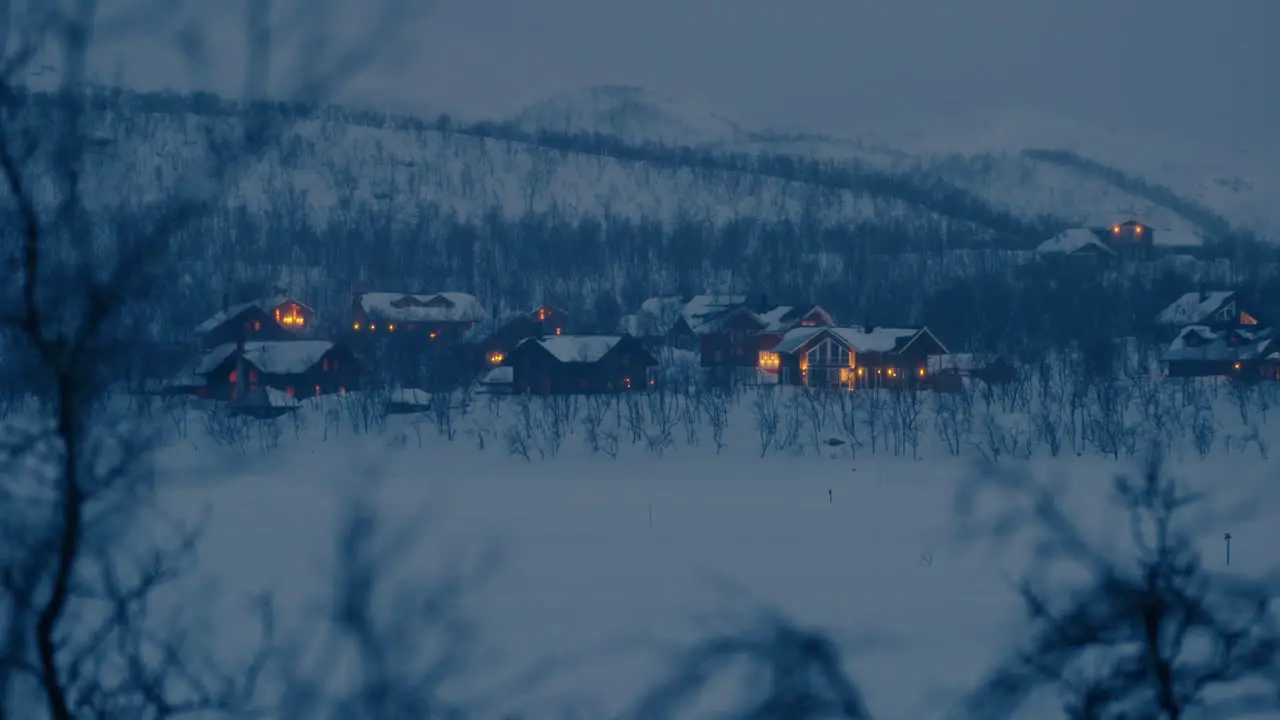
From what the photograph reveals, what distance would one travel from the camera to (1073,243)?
29.7 m

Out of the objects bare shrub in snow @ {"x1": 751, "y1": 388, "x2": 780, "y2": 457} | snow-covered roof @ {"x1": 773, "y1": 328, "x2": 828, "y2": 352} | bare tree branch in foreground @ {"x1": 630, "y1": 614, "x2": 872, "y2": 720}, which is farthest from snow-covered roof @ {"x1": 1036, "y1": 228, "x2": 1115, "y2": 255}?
bare tree branch in foreground @ {"x1": 630, "y1": 614, "x2": 872, "y2": 720}

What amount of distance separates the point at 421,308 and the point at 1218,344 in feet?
46.3

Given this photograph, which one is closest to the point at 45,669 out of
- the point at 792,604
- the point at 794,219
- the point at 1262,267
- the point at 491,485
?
the point at 792,604

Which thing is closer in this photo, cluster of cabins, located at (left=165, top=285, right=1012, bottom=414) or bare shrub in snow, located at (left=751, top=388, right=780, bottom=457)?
bare shrub in snow, located at (left=751, top=388, right=780, bottom=457)

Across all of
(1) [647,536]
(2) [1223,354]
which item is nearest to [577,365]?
(1) [647,536]

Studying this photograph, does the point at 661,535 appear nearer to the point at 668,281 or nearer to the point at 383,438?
the point at 383,438

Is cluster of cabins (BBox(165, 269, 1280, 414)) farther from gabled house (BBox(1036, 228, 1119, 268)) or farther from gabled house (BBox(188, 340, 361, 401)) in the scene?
gabled house (BBox(1036, 228, 1119, 268))

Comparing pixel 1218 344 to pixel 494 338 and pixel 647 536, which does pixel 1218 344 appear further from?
pixel 647 536

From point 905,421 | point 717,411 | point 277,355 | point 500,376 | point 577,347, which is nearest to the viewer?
point 905,421

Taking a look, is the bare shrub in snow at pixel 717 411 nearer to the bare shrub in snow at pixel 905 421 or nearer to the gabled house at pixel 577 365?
the gabled house at pixel 577 365

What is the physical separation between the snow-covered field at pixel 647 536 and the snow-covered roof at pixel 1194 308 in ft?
17.4

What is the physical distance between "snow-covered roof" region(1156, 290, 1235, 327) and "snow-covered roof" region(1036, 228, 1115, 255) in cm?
988

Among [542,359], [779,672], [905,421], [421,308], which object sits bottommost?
[905,421]

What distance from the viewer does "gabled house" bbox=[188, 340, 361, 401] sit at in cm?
1480
